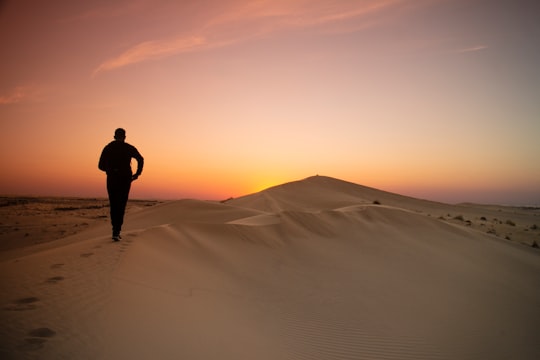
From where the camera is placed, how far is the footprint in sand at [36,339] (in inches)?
96.2

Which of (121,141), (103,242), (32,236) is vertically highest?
(121,141)

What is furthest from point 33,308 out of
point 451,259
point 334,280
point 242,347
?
point 451,259

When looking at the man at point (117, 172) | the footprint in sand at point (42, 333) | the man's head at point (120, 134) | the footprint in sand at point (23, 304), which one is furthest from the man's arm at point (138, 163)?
the footprint in sand at point (42, 333)

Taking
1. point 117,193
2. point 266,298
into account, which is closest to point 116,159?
point 117,193

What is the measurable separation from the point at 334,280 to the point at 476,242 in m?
6.16

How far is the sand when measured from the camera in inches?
117

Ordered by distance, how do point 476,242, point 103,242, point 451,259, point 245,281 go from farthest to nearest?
point 476,242, point 451,259, point 103,242, point 245,281

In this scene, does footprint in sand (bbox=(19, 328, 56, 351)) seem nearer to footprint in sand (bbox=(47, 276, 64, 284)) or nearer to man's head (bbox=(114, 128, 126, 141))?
footprint in sand (bbox=(47, 276, 64, 284))

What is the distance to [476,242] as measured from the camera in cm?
943

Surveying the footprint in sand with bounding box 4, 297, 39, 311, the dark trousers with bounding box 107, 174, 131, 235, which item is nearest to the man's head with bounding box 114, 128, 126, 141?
the dark trousers with bounding box 107, 174, 131, 235

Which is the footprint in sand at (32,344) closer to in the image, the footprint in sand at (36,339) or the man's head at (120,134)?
the footprint in sand at (36,339)

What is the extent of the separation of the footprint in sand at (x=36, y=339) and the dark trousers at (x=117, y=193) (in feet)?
10.4

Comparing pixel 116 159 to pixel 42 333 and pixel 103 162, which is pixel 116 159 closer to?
pixel 103 162

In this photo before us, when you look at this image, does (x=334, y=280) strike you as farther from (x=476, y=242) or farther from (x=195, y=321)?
(x=476, y=242)
